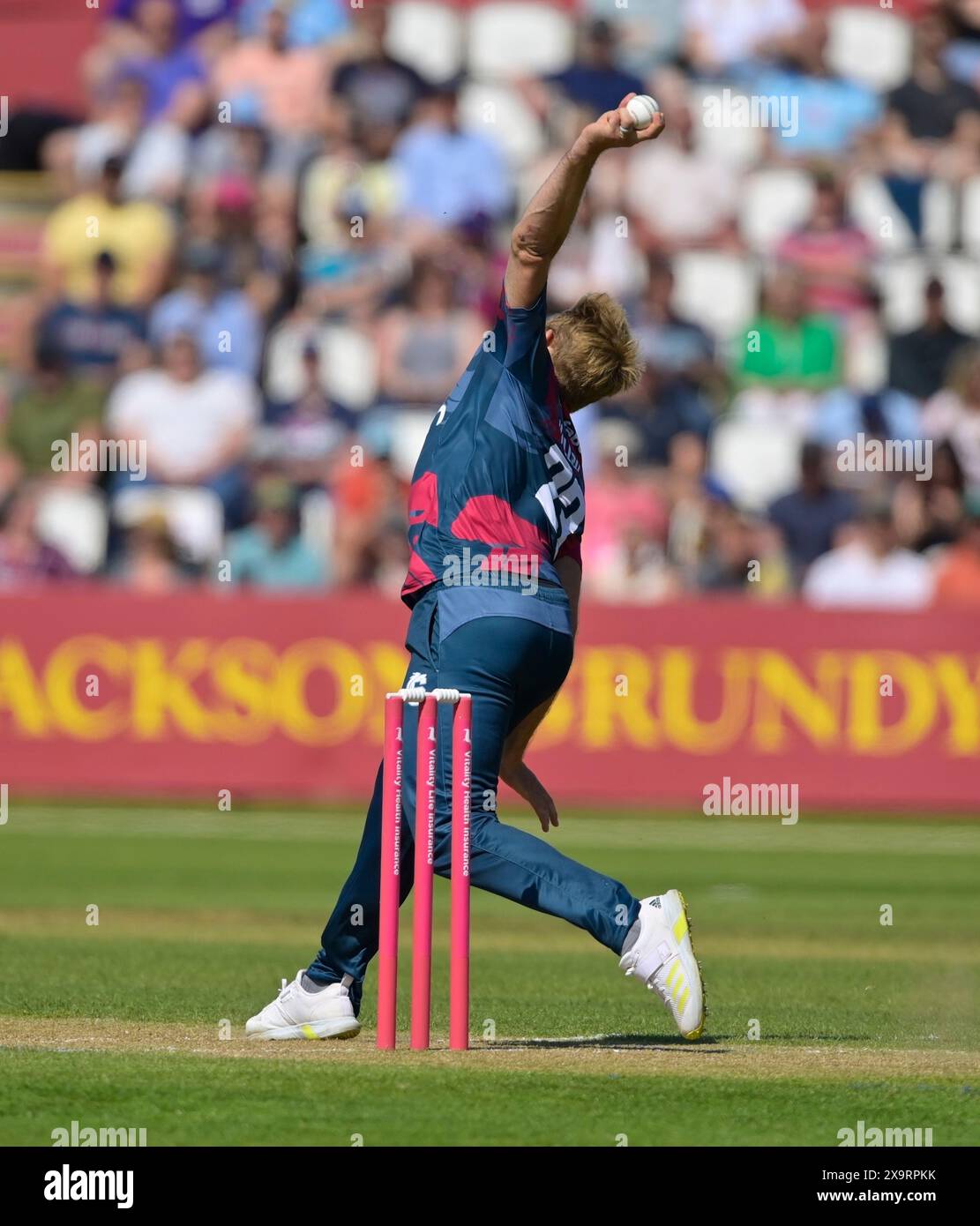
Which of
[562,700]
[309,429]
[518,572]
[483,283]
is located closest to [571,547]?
[518,572]

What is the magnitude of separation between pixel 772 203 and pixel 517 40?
3.25 metres

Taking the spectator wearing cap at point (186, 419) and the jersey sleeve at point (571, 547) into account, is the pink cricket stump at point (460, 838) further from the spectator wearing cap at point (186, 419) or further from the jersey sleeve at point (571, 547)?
the spectator wearing cap at point (186, 419)

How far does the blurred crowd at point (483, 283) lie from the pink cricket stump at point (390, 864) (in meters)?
11.2

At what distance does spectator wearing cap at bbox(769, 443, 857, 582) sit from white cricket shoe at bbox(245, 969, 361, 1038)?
39.3ft

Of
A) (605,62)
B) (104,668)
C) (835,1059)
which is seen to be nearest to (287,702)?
(104,668)

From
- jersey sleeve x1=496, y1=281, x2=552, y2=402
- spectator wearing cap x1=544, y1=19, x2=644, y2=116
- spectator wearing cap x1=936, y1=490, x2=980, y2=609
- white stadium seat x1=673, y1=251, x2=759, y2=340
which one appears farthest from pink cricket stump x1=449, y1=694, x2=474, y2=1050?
spectator wearing cap x1=544, y1=19, x2=644, y2=116

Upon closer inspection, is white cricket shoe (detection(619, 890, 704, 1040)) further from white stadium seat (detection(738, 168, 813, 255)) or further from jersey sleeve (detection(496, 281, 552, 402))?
white stadium seat (detection(738, 168, 813, 255))

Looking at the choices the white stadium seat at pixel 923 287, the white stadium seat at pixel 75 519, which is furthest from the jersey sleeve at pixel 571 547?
the white stadium seat at pixel 923 287

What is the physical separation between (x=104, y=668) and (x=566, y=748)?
3.54 meters

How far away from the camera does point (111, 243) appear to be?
2181 centimetres

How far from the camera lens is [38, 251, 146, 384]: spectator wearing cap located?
2089 cm

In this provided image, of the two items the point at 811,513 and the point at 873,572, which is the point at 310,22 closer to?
the point at 811,513

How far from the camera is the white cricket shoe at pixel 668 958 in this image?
6.67 meters

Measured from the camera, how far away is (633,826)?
17.4m
